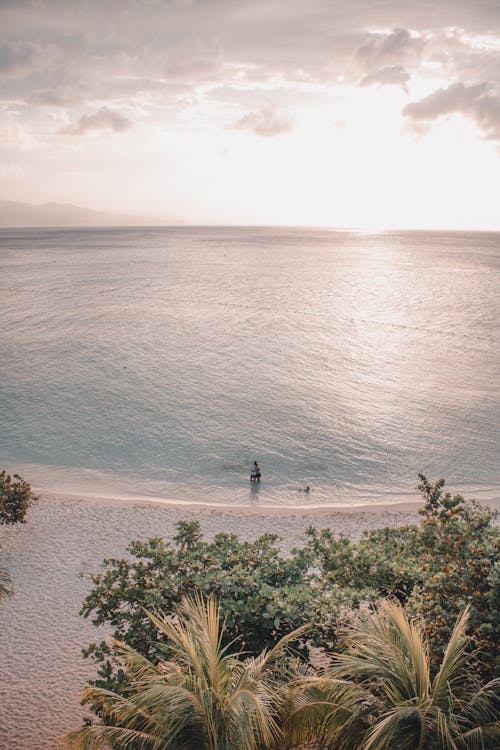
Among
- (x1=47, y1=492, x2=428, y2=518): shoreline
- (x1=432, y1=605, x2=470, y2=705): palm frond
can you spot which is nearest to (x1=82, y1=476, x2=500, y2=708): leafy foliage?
(x1=432, y1=605, x2=470, y2=705): palm frond

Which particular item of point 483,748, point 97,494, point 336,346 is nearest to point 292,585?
point 483,748

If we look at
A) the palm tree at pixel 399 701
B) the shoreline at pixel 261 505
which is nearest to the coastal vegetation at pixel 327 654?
the palm tree at pixel 399 701

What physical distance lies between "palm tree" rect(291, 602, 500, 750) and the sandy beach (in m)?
7.50

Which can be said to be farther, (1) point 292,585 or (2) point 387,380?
(2) point 387,380

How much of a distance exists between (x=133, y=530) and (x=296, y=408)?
20854 millimetres

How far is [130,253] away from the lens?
589ft

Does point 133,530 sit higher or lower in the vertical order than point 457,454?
lower

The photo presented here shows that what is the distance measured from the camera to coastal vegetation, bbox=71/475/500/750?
22.8 feet

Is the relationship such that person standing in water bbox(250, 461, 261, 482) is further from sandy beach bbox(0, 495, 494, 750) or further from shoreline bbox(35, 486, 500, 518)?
sandy beach bbox(0, 495, 494, 750)

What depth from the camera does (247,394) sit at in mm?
46219

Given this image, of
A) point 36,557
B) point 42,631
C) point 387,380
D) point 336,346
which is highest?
point 336,346

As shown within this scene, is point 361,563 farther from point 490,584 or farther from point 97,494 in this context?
point 97,494

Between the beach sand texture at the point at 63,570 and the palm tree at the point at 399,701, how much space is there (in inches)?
339

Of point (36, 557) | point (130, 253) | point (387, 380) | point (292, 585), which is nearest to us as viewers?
point (292, 585)
